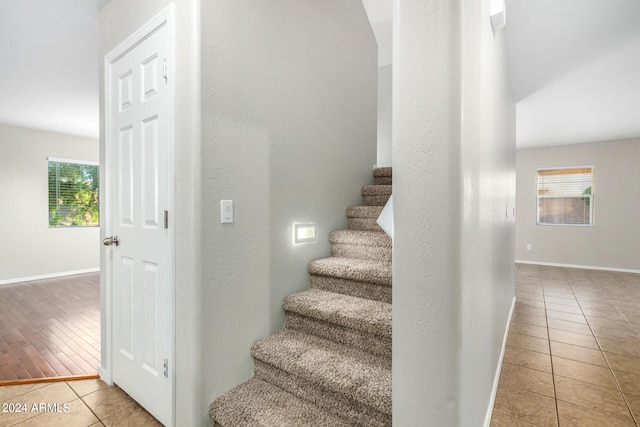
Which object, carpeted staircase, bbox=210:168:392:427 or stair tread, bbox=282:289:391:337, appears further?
stair tread, bbox=282:289:391:337

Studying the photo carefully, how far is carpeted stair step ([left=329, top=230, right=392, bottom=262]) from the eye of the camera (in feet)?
6.68

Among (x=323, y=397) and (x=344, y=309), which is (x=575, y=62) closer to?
(x=344, y=309)

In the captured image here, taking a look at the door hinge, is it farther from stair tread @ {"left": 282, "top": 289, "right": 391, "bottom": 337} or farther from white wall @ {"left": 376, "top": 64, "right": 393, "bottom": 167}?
white wall @ {"left": 376, "top": 64, "right": 393, "bottom": 167}

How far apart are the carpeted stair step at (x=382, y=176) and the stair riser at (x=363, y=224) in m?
0.73

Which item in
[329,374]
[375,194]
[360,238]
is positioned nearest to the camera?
[329,374]

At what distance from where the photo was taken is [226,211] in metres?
1.50

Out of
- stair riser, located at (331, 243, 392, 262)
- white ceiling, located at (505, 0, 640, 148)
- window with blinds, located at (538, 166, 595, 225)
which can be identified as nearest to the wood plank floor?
stair riser, located at (331, 243, 392, 262)

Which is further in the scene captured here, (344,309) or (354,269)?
(354,269)

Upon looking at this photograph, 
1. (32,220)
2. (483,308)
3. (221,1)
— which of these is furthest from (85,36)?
(32,220)

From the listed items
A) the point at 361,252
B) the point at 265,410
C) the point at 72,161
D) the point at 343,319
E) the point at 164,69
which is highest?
the point at 72,161

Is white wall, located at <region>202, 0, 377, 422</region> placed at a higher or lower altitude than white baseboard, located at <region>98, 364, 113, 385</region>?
higher

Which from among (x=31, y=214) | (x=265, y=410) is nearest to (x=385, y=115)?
(x=265, y=410)

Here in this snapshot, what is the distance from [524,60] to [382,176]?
5.67 ft

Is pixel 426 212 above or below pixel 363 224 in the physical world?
above
